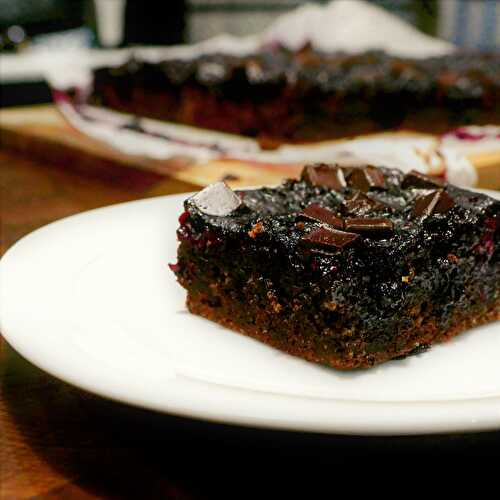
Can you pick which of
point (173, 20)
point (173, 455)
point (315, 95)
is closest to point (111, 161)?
point (315, 95)

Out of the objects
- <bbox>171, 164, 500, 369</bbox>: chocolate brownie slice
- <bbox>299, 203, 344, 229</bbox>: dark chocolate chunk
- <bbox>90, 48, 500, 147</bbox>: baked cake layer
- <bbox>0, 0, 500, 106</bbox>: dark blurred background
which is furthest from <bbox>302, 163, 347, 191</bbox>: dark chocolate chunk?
<bbox>0, 0, 500, 106</bbox>: dark blurred background

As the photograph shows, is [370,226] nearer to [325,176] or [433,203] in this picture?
[433,203]

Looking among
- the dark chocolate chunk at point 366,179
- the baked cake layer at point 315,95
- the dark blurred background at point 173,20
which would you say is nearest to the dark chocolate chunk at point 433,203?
the dark chocolate chunk at point 366,179

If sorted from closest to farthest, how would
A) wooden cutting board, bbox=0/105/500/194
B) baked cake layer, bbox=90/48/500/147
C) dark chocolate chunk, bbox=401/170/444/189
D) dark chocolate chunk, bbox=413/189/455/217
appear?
dark chocolate chunk, bbox=413/189/455/217 < dark chocolate chunk, bbox=401/170/444/189 < wooden cutting board, bbox=0/105/500/194 < baked cake layer, bbox=90/48/500/147

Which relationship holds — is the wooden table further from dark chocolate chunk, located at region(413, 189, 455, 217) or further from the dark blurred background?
the dark blurred background

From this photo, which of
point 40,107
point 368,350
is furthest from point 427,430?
point 40,107

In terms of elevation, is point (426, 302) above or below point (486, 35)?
above

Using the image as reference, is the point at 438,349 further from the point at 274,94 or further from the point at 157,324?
the point at 274,94
